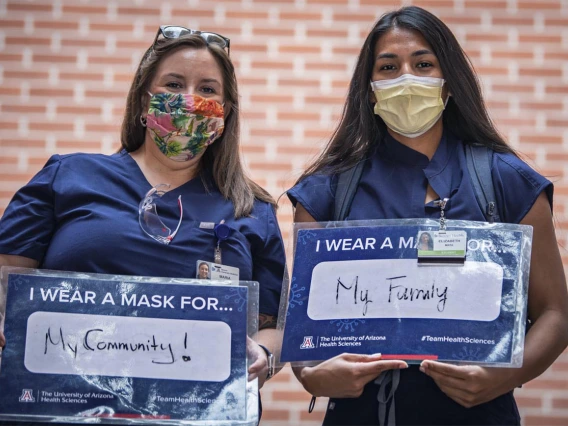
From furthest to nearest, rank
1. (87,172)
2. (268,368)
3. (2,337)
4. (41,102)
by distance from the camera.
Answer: (41,102) → (87,172) → (268,368) → (2,337)

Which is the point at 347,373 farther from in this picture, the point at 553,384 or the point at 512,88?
the point at 512,88

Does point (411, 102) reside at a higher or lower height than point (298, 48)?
lower

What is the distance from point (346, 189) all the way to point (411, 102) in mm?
311

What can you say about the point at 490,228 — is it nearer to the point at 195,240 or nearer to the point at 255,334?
the point at 255,334

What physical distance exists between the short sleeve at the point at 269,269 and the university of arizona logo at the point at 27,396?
0.72 m

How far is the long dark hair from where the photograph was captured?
2.65 m

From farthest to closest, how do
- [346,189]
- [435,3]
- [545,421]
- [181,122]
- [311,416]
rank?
[435,3] → [311,416] → [545,421] → [181,122] → [346,189]

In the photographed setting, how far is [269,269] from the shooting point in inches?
108

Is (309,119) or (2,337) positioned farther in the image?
(309,119)

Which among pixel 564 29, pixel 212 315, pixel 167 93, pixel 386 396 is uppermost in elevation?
pixel 564 29

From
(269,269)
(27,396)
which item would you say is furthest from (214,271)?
(27,396)

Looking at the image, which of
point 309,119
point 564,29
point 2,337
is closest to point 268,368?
point 2,337

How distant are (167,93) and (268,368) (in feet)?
2.91

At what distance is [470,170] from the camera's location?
2.54 metres
